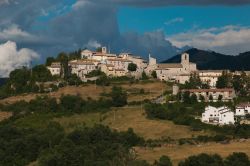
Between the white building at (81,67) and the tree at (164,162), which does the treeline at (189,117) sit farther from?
the white building at (81,67)

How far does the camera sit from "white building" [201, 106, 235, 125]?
275ft

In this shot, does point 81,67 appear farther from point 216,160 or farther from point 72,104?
point 216,160

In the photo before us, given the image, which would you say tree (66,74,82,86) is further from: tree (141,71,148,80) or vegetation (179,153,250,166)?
vegetation (179,153,250,166)

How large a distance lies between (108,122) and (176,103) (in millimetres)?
11368

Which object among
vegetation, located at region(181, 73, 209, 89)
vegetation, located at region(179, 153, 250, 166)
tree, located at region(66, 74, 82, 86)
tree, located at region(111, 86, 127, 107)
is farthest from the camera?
tree, located at region(66, 74, 82, 86)

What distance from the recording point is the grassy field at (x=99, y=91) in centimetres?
10212

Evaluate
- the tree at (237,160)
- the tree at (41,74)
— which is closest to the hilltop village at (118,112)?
the tree at (41,74)

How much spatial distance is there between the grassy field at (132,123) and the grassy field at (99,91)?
875 centimetres

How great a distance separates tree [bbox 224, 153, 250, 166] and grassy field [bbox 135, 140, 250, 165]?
14.1 feet

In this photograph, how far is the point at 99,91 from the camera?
345ft

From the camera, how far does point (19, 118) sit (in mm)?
95438

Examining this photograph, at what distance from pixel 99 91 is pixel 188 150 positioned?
119ft

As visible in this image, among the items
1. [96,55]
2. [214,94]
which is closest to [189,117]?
[214,94]

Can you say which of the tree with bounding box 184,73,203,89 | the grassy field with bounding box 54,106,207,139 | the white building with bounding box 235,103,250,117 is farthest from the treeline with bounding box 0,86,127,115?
the white building with bounding box 235,103,250,117
